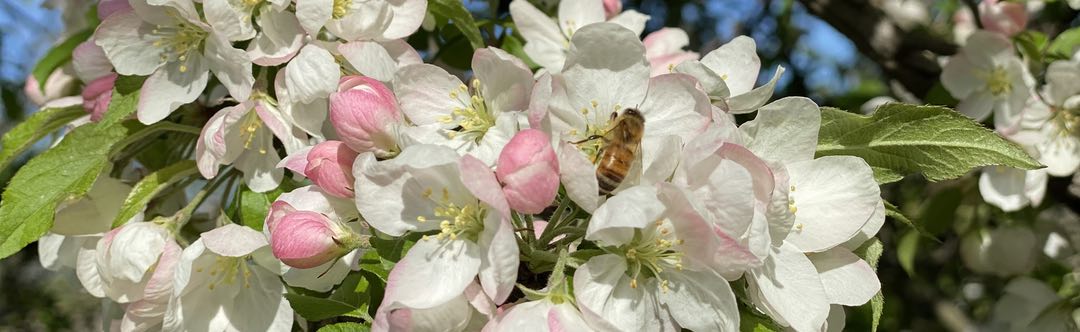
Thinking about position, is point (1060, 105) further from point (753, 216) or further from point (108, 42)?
point (108, 42)

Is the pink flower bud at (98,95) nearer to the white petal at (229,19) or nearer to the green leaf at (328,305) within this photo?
the white petal at (229,19)

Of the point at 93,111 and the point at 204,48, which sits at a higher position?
the point at 204,48

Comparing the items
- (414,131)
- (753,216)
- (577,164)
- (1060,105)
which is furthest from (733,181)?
(1060,105)

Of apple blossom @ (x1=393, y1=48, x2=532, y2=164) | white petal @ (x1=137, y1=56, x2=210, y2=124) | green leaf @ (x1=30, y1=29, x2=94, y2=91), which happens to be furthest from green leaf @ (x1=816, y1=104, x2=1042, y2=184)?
green leaf @ (x1=30, y1=29, x2=94, y2=91)

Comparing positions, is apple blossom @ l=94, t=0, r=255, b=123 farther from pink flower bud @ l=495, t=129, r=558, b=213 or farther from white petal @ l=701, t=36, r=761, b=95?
white petal @ l=701, t=36, r=761, b=95

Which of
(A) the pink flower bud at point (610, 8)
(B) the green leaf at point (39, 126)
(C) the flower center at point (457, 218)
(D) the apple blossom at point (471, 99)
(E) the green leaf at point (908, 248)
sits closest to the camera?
(C) the flower center at point (457, 218)

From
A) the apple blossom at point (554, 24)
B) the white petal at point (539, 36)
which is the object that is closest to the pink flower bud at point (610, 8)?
the apple blossom at point (554, 24)
